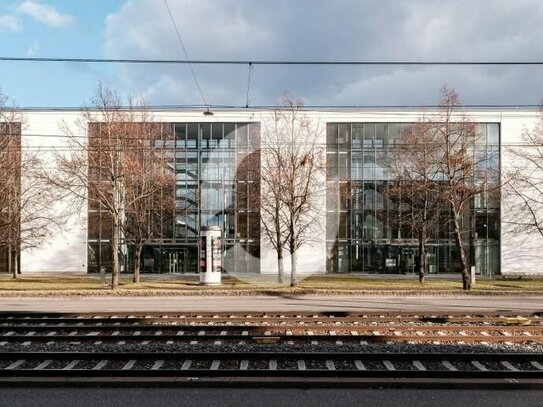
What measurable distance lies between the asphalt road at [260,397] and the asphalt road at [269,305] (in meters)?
10.2

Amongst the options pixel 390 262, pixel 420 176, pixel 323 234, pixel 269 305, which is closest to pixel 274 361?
pixel 269 305

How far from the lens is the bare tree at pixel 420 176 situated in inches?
1298

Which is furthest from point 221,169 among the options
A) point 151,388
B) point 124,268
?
point 151,388

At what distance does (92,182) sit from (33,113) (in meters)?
21.0

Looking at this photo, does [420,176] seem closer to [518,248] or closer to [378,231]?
[378,231]

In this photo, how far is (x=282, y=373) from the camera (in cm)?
923

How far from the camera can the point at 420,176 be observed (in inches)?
1395

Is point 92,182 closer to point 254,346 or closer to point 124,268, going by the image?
point 124,268

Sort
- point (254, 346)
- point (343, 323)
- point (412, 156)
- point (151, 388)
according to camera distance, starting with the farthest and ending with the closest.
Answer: point (412, 156)
point (343, 323)
point (254, 346)
point (151, 388)

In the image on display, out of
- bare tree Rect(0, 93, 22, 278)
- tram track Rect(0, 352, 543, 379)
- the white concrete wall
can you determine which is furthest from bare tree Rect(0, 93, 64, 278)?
the white concrete wall

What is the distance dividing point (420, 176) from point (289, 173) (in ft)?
26.9

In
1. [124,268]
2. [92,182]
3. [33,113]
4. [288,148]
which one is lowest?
[124,268]

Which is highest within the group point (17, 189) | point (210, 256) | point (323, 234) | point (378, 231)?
point (17, 189)

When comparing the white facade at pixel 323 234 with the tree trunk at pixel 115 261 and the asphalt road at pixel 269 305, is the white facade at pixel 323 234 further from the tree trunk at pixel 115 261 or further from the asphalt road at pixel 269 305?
the asphalt road at pixel 269 305
